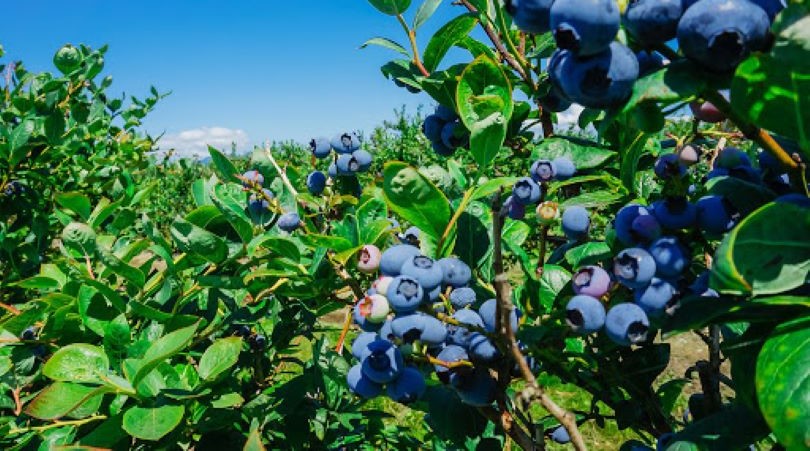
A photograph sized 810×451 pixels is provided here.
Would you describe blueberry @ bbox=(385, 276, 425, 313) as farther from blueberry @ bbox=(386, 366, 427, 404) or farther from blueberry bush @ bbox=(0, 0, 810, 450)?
blueberry @ bbox=(386, 366, 427, 404)

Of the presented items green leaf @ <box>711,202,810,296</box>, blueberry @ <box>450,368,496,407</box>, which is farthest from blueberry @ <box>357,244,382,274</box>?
green leaf @ <box>711,202,810,296</box>

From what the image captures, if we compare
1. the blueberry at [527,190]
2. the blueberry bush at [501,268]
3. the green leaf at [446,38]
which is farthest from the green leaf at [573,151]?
the green leaf at [446,38]

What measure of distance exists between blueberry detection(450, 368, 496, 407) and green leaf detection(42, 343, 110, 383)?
2.27ft

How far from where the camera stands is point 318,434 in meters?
1.63

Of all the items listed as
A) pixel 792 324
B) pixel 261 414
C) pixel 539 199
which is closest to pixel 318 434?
pixel 261 414

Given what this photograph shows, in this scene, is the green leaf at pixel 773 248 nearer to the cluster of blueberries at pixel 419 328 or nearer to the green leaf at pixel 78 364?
the cluster of blueberries at pixel 419 328

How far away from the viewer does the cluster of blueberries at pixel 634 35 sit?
488mm

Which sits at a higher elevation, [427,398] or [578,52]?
[578,52]

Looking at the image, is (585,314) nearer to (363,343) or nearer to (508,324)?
(508,324)

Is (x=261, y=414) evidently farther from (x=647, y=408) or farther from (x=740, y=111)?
(x=740, y=111)

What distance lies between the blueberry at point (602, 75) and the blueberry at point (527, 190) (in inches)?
17.3

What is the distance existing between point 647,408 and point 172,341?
91 cm

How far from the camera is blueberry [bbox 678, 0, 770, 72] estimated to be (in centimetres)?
48

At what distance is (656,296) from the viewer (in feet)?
2.19
